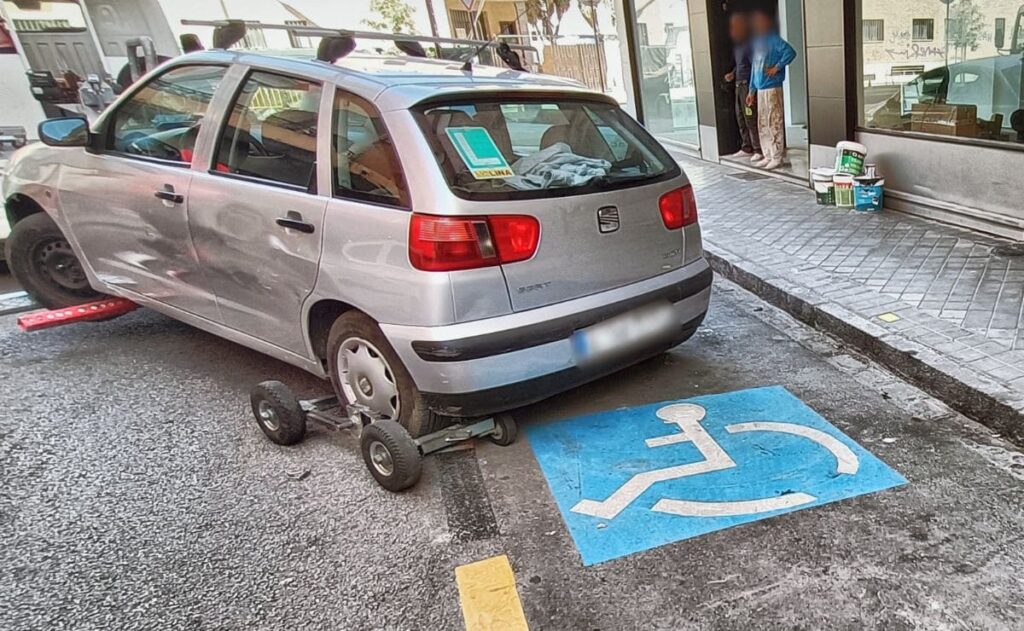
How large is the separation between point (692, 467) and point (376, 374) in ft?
4.74

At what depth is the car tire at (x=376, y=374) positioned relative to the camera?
3.05 metres

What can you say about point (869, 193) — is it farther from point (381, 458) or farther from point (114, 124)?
point (114, 124)

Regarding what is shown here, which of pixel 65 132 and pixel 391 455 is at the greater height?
pixel 65 132

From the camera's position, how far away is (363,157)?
2.97 metres

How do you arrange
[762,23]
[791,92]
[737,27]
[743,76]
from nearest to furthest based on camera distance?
1. [762,23]
2. [743,76]
3. [737,27]
4. [791,92]

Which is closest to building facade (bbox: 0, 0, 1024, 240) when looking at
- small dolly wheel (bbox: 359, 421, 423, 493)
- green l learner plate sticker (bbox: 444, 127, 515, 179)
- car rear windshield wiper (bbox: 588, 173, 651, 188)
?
car rear windshield wiper (bbox: 588, 173, 651, 188)

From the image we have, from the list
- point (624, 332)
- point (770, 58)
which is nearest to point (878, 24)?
point (770, 58)

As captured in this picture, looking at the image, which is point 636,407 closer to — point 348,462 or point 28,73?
point 348,462

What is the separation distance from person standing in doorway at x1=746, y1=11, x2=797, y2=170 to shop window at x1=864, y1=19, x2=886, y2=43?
5.12 feet

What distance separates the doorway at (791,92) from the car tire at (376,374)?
244 inches

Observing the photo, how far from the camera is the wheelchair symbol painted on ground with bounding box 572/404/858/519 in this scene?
2.63 meters

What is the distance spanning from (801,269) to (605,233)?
2.63 metres

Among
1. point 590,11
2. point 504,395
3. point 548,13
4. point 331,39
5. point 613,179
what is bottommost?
point 504,395

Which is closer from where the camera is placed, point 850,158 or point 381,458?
point 381,458
